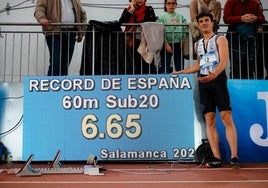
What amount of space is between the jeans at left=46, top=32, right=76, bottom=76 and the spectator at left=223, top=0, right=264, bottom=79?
1.91 m

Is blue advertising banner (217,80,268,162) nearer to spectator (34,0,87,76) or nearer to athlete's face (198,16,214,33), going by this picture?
athlete's face (198,16,214,33)

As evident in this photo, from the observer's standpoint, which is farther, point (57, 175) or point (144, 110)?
point (144, 110)

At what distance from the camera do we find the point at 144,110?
4.62 metres

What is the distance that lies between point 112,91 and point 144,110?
1.38 ft

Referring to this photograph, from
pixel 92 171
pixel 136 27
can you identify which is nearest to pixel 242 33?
pixel 136 27

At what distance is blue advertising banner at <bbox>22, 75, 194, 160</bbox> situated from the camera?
457 cm

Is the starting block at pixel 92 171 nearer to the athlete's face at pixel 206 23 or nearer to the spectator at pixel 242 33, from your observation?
the athlete's face at pixel 206 23

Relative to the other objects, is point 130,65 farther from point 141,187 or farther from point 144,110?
point 141,187

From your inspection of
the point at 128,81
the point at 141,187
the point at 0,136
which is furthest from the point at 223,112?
the point at 0,136

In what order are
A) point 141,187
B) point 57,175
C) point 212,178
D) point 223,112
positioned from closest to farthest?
1. point 141,187
2. point 212,178
3. point 57,175
4. point 223,112

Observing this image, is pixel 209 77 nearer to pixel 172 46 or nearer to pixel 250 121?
pixel 250 121

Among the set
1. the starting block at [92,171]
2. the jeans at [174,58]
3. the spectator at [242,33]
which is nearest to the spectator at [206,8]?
the spectator at [242,33]

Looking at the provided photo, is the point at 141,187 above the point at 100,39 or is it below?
below

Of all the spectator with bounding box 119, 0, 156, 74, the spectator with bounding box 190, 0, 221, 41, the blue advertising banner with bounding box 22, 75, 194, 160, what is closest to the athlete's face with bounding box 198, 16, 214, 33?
the blue advertising banner with bounding box 22, 75, 194, 160
